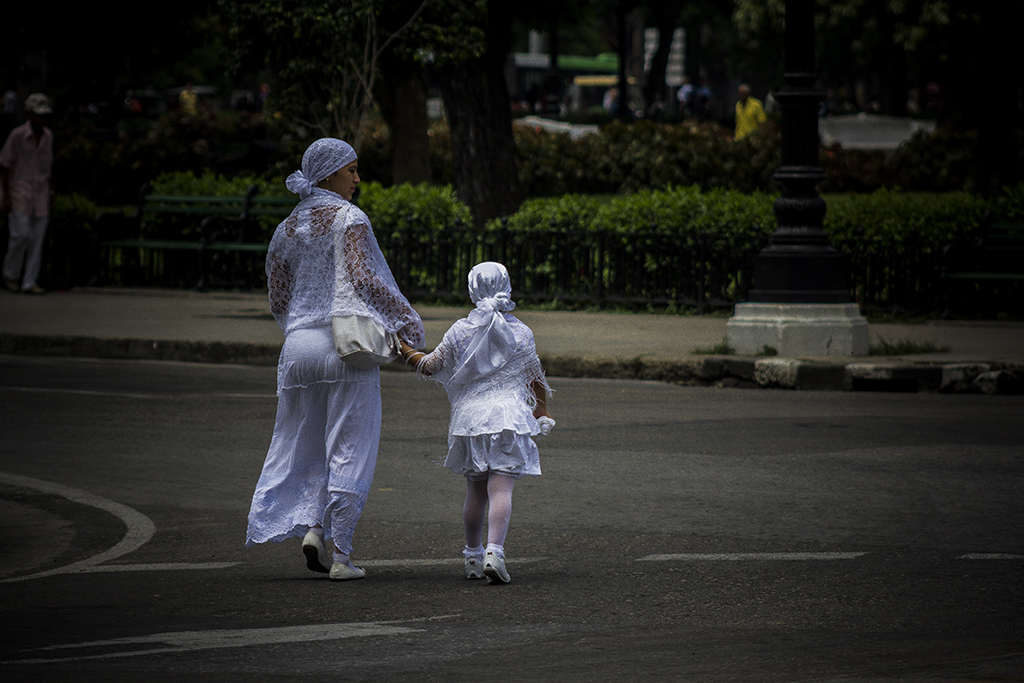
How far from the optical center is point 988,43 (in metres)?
24.9

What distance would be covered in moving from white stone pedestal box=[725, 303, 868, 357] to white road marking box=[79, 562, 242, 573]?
6931 mm

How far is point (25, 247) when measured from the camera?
1762cm

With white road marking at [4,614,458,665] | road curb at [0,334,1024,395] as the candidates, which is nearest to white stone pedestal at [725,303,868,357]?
road curb at [0,334,1024,395]

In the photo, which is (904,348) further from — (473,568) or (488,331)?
(473,568)

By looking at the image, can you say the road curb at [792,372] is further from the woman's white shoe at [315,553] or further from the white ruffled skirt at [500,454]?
the woman's white shoe at [315,553]

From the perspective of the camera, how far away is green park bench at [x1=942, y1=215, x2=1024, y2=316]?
15.0 m

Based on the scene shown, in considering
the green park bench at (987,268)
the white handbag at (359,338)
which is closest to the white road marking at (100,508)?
the white handbag at (359,338)

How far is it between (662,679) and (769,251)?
872 centimetres

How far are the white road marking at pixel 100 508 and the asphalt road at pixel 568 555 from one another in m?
0.02

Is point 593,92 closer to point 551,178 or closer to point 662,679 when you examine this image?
point 551,178

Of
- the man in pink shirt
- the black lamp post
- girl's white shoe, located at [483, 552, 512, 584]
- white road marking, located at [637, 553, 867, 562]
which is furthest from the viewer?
the man in pink shirt

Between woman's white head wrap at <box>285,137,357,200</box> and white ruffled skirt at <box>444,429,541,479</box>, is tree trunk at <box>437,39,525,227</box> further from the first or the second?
white ruffled skirt at <box>444,429,541,479</box>

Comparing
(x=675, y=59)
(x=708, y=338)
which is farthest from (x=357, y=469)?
(x=675, y=59)

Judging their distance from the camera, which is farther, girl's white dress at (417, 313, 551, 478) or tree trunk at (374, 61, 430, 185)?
tree trunk at (374, 61, 430, 185)
